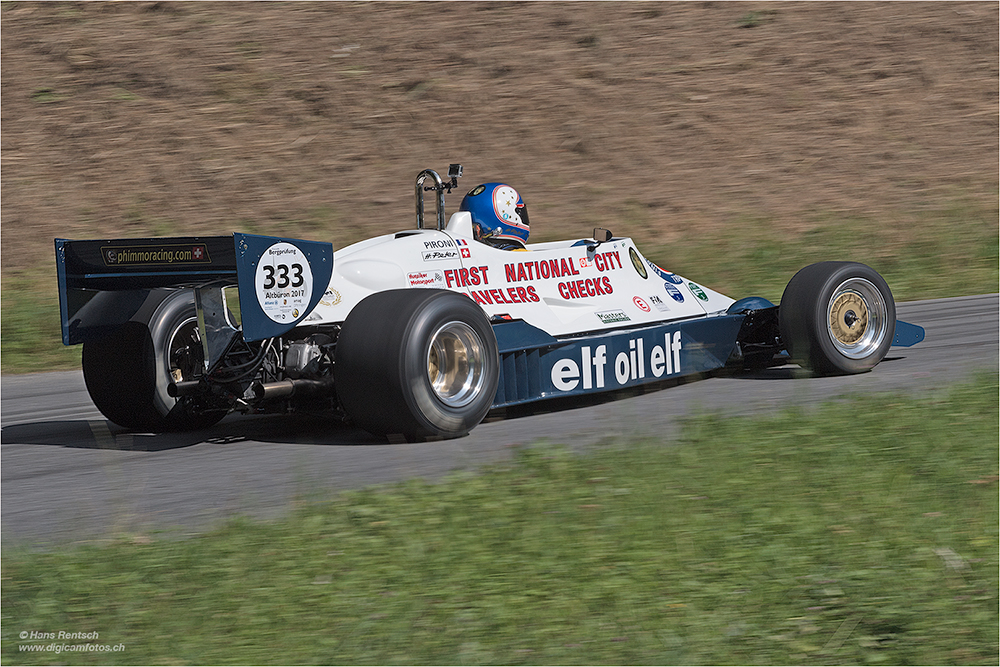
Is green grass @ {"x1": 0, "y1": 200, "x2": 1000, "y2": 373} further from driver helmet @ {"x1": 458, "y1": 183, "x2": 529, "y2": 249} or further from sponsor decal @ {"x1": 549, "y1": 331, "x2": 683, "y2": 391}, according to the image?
sponsor decal @ {"x1": 549, "y1": 331, "x2": 683, "y2": 391}

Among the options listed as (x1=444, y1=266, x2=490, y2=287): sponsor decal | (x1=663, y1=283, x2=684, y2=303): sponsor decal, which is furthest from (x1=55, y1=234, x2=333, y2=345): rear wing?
(x1=663, y1=283, x2=684, y2=303): sponsor decal

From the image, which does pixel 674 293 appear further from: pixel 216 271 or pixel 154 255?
pixel 154 255

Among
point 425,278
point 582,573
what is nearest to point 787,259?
point 425,278

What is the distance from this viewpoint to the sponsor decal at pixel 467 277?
7914mm

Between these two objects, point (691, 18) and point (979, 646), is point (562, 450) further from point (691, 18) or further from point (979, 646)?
A: point (691, 18)

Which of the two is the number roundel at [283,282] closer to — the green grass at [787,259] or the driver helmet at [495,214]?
the driver helmet at [495,214]

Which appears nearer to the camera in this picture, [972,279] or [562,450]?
[562,450]

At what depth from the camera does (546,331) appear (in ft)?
26.3

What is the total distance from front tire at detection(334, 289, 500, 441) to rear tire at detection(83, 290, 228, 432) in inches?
52.3

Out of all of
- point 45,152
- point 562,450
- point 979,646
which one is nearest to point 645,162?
point 45,152

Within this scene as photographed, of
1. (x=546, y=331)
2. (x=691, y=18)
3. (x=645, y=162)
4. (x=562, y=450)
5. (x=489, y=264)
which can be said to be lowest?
(x=562, y=450)

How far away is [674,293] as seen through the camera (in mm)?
9141

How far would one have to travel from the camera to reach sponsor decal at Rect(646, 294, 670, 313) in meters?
8.87

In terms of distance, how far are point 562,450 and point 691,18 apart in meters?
20.7
